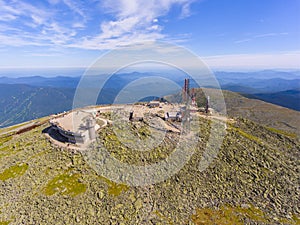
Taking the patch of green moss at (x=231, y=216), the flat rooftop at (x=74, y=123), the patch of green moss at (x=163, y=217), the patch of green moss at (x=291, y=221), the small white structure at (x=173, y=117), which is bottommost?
the patch of green moss at (x=291, y=221)

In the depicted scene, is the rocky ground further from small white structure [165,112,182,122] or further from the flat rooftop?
small white structure [165,112,182,122]

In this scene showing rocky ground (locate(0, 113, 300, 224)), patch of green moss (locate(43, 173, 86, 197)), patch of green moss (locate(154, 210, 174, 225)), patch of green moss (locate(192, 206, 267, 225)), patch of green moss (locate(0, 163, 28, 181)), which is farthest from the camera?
patch of green moss (locate(0, 163, 28, 181))

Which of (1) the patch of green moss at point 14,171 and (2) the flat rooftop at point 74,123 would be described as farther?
(2) the flat rooftop at point 74,123

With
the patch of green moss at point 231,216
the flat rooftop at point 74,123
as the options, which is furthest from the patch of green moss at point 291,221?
the flat rooftop at point 74,123

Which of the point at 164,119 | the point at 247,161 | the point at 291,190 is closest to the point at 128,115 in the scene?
the point at 164,119

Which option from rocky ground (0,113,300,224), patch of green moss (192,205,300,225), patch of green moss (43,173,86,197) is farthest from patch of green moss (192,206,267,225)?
patch of green moss (43,173,86,197)

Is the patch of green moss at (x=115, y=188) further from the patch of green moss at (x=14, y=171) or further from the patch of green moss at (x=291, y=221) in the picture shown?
the patch of green moss at (x=291, y=221)
